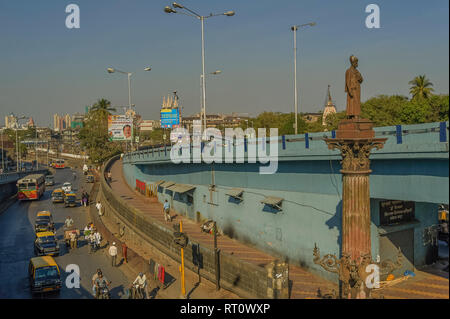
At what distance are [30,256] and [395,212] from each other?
2467cm

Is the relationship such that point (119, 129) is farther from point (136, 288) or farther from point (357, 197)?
point (357, 197)

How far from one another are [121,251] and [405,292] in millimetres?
18183

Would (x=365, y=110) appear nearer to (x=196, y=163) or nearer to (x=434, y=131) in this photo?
(x=196, y=163)

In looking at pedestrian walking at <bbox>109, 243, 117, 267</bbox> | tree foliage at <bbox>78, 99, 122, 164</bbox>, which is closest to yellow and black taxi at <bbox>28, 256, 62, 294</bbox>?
pedestrian walking at <bbox>109, 243, 117, 267</bbox>

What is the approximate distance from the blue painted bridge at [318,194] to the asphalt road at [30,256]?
761 cm

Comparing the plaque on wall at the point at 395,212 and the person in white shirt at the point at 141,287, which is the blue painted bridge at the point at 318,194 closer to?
the plaque on wall at the point at 395,212

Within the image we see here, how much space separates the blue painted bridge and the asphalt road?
7610mm

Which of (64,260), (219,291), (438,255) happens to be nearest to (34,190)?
(64,260)

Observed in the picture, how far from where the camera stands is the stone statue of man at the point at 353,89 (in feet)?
36.0

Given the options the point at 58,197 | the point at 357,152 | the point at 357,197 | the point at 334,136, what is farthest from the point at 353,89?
the point at 58,197

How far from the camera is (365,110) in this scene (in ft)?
190

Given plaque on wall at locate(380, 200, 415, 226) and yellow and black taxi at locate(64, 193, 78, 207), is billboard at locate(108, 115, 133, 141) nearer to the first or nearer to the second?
yellow and black taxi at locate(64, 193, 78, 207)

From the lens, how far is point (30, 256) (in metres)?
28.9

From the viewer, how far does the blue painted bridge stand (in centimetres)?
1322
